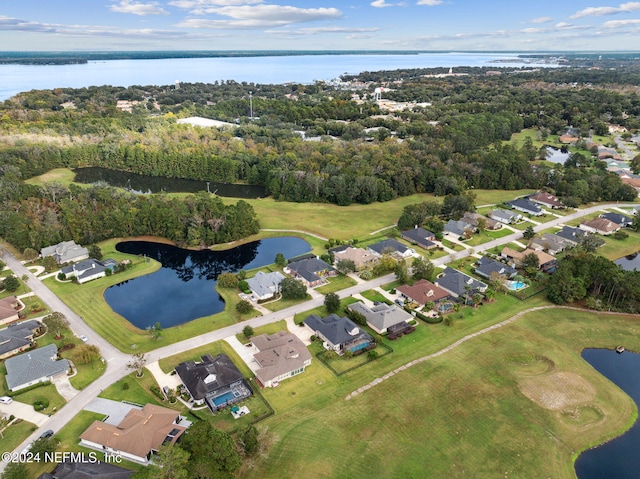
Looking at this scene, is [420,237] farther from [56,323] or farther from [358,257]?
[56,323]

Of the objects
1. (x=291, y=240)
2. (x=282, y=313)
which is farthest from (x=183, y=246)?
(x=282, y=313)

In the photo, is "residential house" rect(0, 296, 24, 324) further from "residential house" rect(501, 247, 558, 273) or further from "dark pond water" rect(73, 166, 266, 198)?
"residential house" rect(501, 247, 558, 273)

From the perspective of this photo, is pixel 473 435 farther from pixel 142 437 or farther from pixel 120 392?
pixel 120 392

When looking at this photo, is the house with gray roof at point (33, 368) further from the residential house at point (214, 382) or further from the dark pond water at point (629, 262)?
the dark pond water at point (629, 262)

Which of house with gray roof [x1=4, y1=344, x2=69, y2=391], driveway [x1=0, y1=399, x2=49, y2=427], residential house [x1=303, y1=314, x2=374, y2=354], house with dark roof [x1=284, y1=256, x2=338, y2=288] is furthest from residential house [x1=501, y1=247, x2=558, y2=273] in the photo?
driveway [x1=0, y1=399, x2=49, y2=427]

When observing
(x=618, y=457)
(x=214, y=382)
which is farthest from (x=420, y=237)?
(x=214, y=382)
